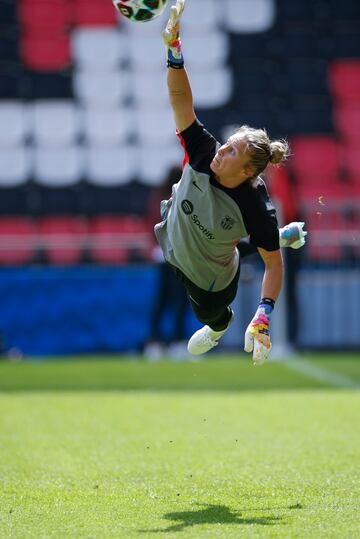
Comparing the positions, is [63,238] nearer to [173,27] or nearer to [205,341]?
[205,341]

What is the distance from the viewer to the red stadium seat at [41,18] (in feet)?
63.7

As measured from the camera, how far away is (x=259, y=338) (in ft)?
18.9

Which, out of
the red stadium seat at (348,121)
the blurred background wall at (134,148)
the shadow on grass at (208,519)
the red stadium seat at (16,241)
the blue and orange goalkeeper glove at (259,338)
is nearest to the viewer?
the shadow on grass at (208,519)

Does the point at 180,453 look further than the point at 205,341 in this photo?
No

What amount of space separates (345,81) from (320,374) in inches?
321

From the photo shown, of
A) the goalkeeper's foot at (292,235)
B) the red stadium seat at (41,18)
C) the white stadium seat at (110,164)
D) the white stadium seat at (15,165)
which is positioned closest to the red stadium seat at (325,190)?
the white stadium seat at (110,164)

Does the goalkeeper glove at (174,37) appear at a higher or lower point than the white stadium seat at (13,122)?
lower

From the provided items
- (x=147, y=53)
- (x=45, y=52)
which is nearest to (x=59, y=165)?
(x=45, y=52)

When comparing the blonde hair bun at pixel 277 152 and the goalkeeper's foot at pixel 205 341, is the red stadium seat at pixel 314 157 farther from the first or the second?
the blonde hair bun at pixel 277 152

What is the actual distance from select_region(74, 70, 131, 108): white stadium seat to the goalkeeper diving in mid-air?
494 inches

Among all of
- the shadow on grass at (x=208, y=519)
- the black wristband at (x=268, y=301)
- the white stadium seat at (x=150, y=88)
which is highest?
the white stadium seat at (x=150, y=88)

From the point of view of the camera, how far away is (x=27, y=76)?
18875 millimetres

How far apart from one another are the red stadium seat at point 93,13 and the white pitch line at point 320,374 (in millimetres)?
8154

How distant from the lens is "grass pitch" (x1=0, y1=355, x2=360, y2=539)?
16.8 feet
